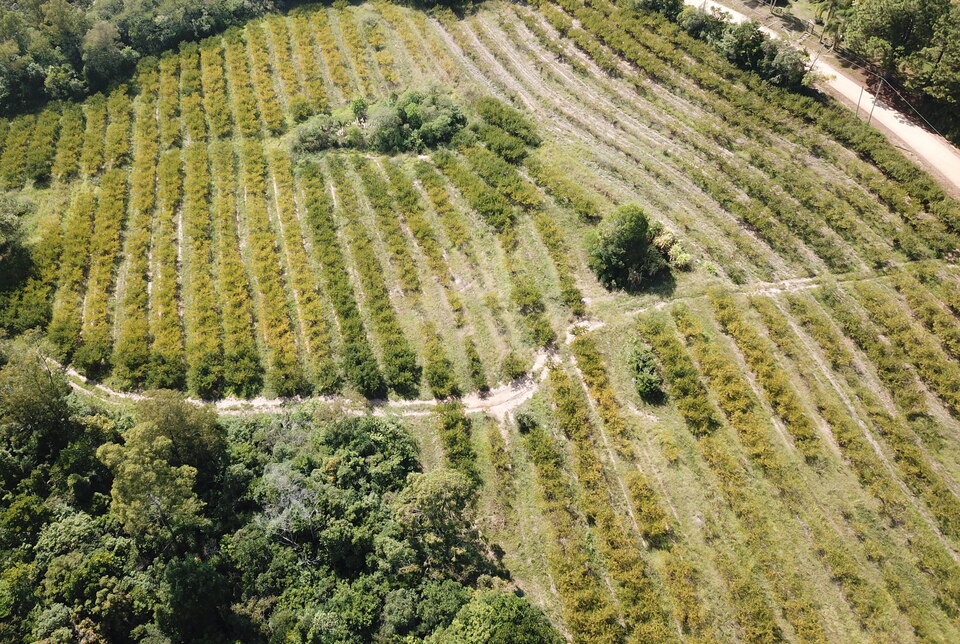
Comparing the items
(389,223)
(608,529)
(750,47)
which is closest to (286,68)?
(389,223)

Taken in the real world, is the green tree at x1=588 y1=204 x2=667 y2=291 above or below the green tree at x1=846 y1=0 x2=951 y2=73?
below

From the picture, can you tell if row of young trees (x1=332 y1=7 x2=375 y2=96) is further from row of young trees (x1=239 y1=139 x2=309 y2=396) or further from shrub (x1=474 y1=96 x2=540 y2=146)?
row of young trees (x1=239 y1=139 x2=309 y2=396)

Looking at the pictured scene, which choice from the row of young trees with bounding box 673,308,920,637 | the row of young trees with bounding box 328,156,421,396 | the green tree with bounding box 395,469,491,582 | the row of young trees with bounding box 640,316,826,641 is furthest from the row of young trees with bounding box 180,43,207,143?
the row of young trees with bounding box 640,316,826,641

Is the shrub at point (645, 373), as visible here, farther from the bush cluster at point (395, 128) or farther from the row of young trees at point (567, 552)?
the bush cluster at point (395, 128)

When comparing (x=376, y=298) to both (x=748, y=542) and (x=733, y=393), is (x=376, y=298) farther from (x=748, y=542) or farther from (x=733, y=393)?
(x=748, y=542)

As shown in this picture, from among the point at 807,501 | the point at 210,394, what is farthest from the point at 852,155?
the point at 210,394

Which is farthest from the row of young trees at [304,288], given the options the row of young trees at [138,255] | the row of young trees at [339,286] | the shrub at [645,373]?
the shrub at [645,373]
